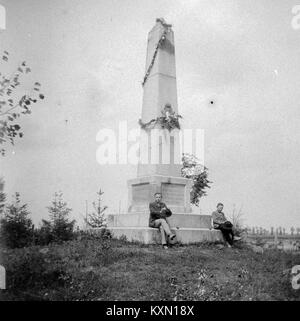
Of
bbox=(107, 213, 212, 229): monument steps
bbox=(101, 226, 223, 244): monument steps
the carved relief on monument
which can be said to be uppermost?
the carved relief on monument

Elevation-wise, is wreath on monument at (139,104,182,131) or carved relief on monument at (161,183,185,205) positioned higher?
wreath on monument at (139,104,182,131)

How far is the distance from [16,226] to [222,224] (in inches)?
216

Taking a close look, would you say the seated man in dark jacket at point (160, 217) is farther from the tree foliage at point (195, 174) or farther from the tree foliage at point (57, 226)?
the tree foliage at point (195, 174)

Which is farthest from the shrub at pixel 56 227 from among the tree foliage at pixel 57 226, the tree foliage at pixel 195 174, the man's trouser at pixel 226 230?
the tree foliage at pixel 195 174

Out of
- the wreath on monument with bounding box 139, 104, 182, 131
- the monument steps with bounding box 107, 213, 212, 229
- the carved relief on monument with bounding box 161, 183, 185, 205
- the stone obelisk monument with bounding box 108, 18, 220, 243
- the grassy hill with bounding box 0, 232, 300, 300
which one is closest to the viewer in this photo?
the grassy hill with bounding box 0, 232, 300, 300

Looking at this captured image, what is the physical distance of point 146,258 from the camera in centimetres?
898

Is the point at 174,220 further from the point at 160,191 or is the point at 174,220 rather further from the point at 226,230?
the point at 226,230

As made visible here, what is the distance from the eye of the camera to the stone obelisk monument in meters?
12.1

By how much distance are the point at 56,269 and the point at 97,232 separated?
182 inches

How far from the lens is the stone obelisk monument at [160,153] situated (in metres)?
12.1

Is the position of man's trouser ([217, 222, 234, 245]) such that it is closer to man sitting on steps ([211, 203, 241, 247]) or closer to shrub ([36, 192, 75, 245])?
man sitting on steps ([211, 203, 241, 247])

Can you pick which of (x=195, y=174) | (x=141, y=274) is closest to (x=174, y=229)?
(x=141, y=274)

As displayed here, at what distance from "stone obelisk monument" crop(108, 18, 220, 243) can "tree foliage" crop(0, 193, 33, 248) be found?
2.36m

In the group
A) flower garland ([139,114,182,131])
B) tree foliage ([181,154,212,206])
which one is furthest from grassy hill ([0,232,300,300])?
tree foliage ([181,154,212,206])
